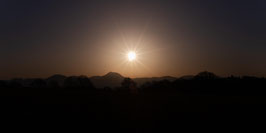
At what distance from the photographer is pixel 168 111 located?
10805 millimetres

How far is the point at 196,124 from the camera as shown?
27.7 ft

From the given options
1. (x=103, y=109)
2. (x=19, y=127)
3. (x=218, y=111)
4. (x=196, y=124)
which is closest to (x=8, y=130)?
(x=19, y=127)

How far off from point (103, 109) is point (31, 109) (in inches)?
143

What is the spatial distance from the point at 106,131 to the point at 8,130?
11.3 ft

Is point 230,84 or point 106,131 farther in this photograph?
point 230,84

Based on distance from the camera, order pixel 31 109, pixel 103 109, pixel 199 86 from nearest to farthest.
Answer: pixel 31 109 < pixel 103 109 < pixel 199 86

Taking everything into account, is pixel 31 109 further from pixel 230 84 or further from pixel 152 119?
pixel 230 84

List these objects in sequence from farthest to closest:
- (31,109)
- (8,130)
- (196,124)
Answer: (31,109), (196,124), (8,130)

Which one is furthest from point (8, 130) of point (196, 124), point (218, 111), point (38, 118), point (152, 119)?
point (218, 111)

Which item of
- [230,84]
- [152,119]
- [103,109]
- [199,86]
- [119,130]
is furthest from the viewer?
[199,86]

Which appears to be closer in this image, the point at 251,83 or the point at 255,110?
the point at 255,110

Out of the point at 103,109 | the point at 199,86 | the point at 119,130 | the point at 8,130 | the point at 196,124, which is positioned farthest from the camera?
the point at 199,86

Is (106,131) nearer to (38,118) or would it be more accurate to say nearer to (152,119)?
(152,119)

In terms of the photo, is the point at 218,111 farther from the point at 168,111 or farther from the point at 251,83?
the point at 251,83
